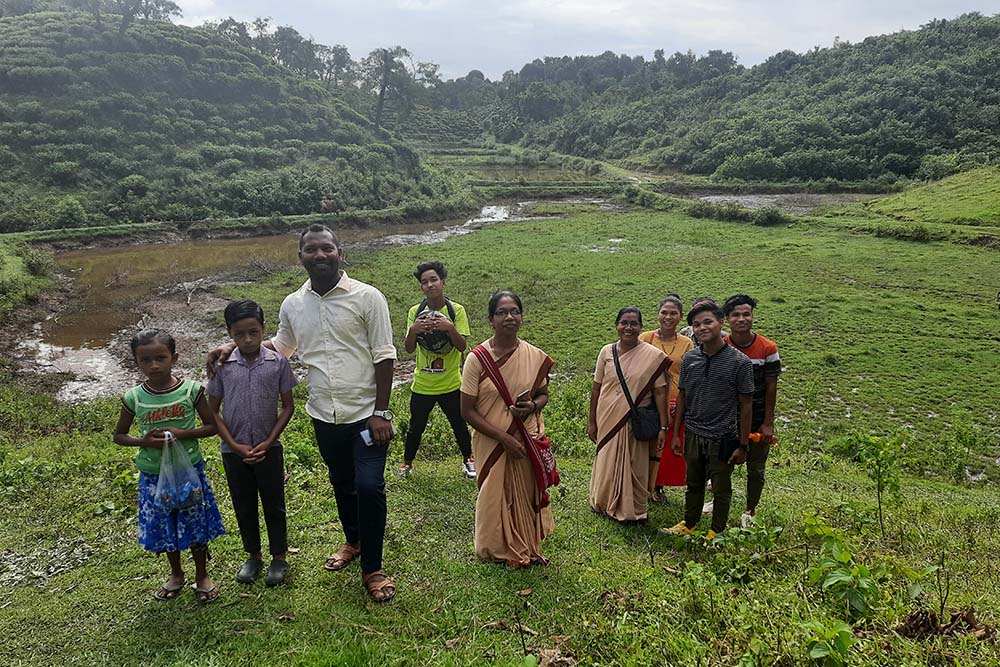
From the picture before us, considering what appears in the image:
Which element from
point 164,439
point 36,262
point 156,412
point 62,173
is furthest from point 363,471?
point 62,173

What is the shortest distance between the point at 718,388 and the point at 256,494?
10.0ft

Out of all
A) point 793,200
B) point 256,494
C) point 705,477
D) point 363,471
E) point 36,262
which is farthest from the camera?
point 793,200

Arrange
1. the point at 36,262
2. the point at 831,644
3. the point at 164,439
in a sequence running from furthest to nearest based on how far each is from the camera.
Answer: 1. the point at 36,262
2. the point at 164,439
3. the point at 831,644

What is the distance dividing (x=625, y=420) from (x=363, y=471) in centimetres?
216

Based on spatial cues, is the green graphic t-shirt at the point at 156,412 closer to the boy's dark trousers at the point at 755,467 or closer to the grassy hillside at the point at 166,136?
the boy's dark trousers at the point at 755,467

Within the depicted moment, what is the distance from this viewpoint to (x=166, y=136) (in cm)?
3825

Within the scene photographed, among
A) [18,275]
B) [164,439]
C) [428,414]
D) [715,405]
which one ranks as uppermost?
[164,439]

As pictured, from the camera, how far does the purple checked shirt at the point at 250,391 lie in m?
3.24

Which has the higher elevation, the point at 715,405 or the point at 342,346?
the point at 342,346

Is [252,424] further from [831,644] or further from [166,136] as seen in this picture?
[166,136]

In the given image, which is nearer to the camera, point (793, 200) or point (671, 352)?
point (671, 352)

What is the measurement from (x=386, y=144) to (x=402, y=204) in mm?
14252

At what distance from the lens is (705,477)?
4059 millimetres

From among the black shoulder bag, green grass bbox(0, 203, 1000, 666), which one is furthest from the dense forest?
the black shoulder bag
